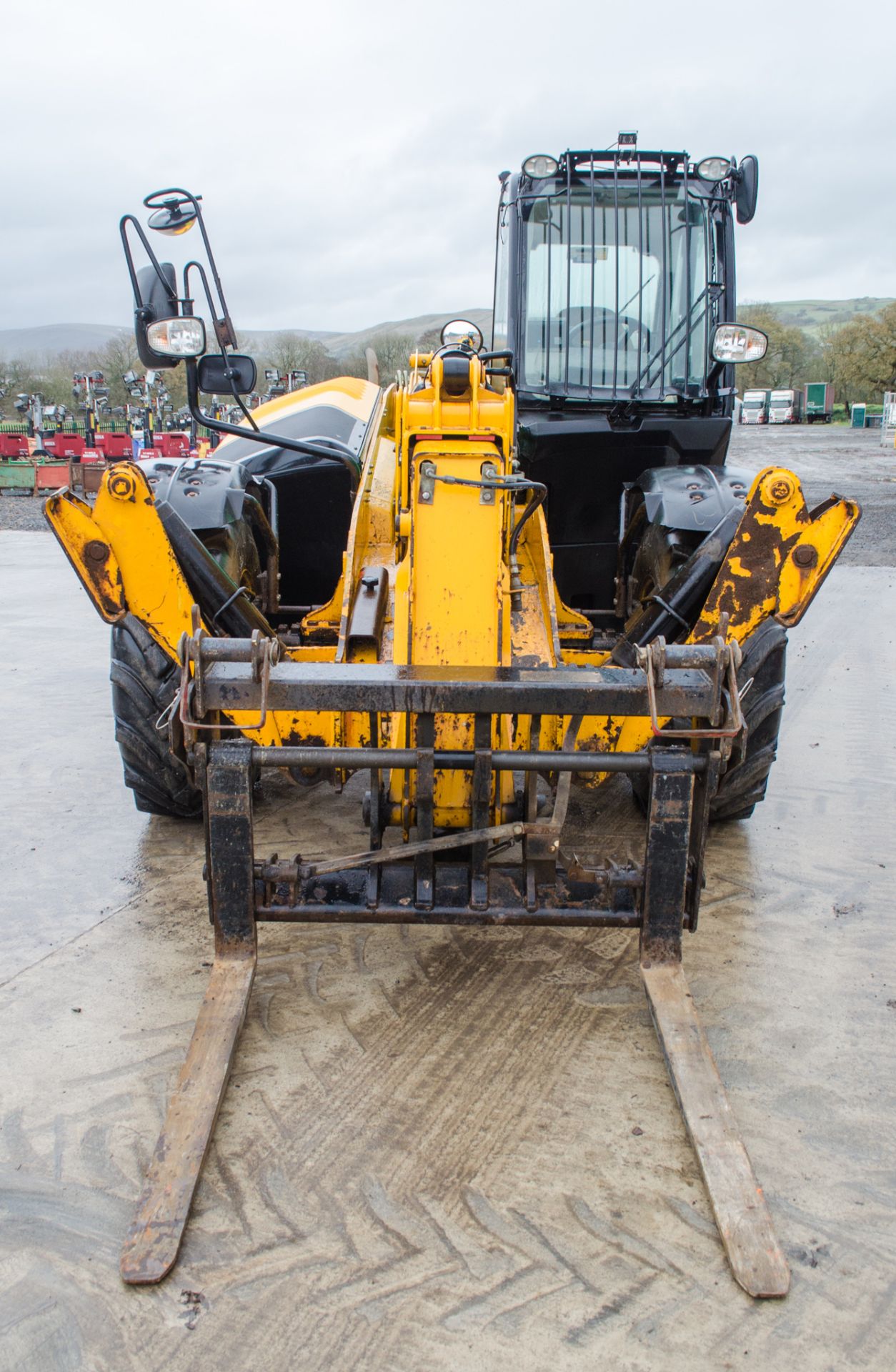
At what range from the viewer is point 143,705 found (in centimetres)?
385

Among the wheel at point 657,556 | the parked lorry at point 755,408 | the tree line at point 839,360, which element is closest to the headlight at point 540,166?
the wheel at point 657,556

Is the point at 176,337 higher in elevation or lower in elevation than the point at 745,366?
lower

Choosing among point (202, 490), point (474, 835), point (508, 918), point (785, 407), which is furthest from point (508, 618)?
point (785, 407)

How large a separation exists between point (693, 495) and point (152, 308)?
2.08m

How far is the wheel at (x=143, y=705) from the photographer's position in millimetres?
3793

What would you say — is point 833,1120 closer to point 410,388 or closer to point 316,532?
point 410,388

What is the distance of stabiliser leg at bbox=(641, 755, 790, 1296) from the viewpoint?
7.30 ft

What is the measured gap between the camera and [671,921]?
2.99m

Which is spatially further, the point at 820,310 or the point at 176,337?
the point at 820,310

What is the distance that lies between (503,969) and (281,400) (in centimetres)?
433

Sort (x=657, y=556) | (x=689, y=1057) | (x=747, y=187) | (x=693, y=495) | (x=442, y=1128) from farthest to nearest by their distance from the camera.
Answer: (x=747, y=187) → (x=657, y=556) → (x=693, y=495) → (x=689, y=1057) → (x=442, y=1128)

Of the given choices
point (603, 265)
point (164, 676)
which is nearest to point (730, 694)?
point (164, 676)

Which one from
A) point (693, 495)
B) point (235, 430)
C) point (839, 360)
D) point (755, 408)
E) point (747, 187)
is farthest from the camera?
point (839, 360)

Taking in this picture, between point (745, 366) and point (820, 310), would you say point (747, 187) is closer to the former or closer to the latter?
point (745, 366)
